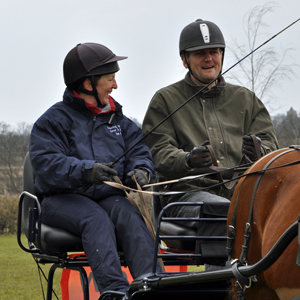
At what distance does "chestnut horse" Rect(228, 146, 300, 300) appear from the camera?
1.79m

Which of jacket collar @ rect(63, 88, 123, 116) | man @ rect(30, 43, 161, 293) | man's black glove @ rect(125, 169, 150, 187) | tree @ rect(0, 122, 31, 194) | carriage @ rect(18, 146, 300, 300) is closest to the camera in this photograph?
carriage @ rect(18, 146, 300, 300)

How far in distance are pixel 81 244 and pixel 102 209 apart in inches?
9.9

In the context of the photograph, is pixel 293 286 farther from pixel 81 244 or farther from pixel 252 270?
pixel 81 244

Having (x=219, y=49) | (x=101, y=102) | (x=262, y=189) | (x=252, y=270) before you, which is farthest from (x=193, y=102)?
(x=252, y=270)

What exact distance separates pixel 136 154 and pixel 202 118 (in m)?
0.55

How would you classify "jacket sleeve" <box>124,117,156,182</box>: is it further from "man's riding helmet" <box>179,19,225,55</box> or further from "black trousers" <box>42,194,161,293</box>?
"man's riding helmet" <box>179,19,225,55</box>

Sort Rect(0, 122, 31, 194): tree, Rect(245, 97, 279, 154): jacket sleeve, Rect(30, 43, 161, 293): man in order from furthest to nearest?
Rect(0, 122, 31, 194): tree → Rect(245, 97, 279, 154): jacket sleeve → Rect(30, 43, 161, 293): man

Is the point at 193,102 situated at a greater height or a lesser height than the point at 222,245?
greater

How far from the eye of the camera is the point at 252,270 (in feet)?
5.91

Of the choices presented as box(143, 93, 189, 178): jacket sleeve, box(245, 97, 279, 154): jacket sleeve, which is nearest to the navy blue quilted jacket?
box(143, 93, 189, 178): jacket sleeve

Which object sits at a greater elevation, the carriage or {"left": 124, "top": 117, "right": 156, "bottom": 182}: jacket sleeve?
{"left": 124, "top": 117, "right": 156, "bottom": 182}: jacket sleeve

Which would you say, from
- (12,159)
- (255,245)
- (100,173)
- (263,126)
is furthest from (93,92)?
(12,159)

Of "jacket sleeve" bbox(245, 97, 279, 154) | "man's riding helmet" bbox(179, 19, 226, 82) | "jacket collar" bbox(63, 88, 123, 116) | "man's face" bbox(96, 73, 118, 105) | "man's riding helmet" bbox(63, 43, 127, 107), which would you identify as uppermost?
"man's riding helmet" bbox(179, 19, 226, 82)

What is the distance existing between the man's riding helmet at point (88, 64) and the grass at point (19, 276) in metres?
3.43
